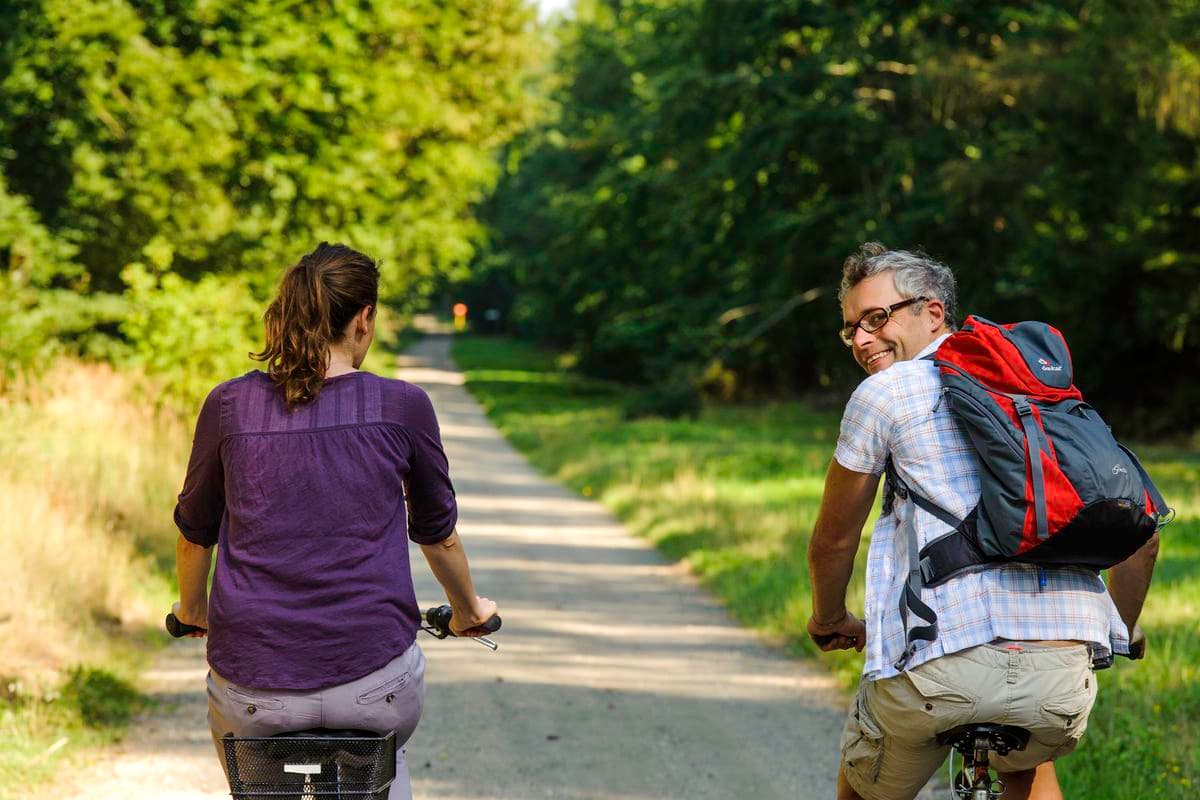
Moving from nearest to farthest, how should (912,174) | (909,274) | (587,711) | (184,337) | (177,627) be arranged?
(909,274)
(177,627)
(587,711)
(184,337)
(912,174)

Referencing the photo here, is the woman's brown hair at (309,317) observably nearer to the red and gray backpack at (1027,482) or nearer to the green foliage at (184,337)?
the red and gray backpack at (1027,482)

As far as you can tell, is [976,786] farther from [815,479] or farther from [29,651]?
[815,479]

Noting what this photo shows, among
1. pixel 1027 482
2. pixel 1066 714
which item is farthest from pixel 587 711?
pixel 1027 482

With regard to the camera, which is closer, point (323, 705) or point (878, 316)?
point (323, 705)

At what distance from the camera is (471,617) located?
3402mm

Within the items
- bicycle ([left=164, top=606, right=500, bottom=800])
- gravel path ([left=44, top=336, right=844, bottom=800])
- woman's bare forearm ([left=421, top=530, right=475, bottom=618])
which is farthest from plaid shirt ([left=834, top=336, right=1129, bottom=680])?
gravel path ([left=44, top=336, right=844, bottom=800])

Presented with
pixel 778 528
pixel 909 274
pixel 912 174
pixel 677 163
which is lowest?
pixel 778 528

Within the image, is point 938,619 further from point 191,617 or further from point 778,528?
point 778,528

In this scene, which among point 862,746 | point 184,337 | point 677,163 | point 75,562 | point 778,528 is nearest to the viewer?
point 862,746

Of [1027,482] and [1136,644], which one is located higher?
[1027,482]

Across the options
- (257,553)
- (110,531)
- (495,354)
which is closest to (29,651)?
(110,531)

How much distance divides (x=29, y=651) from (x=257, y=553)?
188 inches

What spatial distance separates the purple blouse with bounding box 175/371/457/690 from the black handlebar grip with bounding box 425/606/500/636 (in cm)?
31

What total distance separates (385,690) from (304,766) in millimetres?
227
